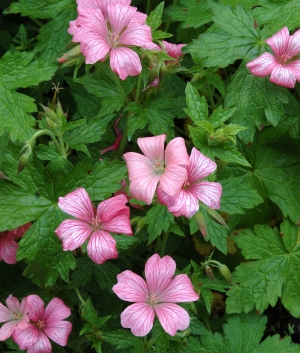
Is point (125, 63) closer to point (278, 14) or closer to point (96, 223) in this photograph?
point (96, 223)

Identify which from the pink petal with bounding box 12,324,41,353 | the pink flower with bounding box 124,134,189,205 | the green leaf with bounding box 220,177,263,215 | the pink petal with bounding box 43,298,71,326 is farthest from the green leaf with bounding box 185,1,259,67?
the pink petal with bounding box 12,324,41,353

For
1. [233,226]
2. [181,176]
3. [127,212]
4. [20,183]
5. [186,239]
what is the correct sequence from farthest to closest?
[186,239] < [233,226] < [20,183] < [127,212] < [181,176]

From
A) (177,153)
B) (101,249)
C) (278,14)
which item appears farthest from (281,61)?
(101,249)

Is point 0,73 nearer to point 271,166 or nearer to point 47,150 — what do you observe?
point 47,150

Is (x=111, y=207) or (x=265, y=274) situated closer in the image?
(x=111, y=207)

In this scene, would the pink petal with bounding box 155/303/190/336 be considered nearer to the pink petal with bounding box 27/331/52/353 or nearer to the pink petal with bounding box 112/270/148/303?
the pink petal with bounding box 112/270/148/303

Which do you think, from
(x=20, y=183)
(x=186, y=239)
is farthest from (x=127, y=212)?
(x=186, y=239)
